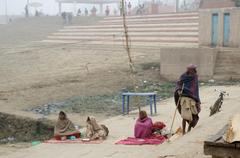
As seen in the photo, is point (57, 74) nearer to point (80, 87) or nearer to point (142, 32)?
point (80, 87)

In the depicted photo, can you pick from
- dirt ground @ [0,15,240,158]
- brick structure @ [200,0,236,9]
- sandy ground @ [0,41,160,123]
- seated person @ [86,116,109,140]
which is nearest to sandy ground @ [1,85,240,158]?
dirt ground @ [0,15,240,158]

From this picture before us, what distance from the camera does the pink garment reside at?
10039mm

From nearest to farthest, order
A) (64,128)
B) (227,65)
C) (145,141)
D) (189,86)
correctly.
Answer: (189,86), (145,141), (64,128), (227,65)

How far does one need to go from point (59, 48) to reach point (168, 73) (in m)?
14.2

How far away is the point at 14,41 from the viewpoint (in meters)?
41.0

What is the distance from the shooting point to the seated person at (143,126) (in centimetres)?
1004

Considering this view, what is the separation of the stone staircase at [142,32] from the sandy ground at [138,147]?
48.3 feet

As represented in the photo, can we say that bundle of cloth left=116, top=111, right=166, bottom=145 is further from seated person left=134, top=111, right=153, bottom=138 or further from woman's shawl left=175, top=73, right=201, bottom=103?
woman's shawl left=175, top=73, right=201, bottom=103

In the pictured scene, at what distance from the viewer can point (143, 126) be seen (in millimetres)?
10023

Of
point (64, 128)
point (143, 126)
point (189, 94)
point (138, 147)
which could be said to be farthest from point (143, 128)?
point (64, 128)

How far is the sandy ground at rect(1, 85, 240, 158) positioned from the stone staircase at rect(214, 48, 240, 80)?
556 centimetres

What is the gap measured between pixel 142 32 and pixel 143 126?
971 inches

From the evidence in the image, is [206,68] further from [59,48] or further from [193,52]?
[59,48]

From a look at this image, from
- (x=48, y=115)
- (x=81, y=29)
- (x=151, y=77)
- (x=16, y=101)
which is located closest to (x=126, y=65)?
(x=151, y=77)
